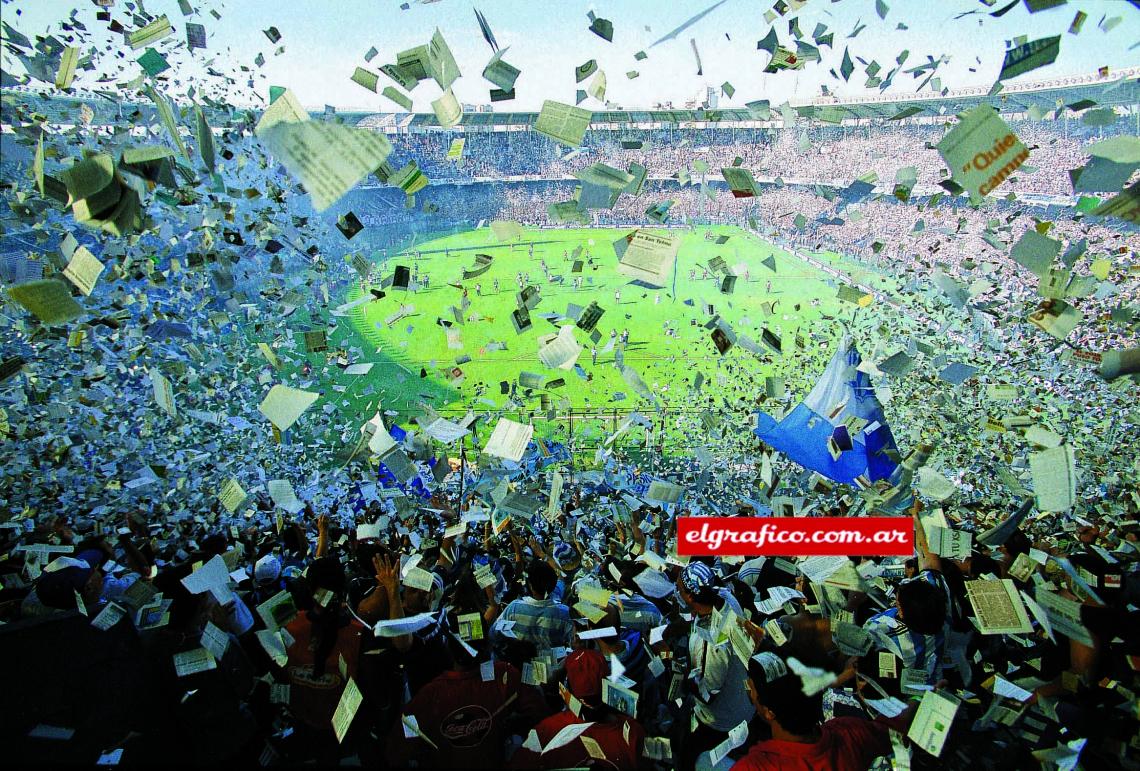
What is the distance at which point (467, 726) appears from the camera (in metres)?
1.98

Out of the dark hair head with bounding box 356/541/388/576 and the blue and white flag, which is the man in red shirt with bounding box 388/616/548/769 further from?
the blue and white flag

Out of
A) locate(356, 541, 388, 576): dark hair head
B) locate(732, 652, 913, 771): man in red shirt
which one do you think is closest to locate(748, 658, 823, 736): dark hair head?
locate(732, 652, 913, 771): man in red shirt

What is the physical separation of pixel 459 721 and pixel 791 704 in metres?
1.04

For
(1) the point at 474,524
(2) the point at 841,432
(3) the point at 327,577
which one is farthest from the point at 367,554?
(2) the point at 841,432

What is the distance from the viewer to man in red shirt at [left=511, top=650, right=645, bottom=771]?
191 cm

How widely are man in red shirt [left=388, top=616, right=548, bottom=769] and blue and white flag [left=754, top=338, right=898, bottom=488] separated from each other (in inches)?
109

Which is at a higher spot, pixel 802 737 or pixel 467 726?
pixel 802 737

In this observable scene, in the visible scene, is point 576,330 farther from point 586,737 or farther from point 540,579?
point 586,737

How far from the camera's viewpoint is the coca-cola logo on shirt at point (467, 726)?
6.46 feet

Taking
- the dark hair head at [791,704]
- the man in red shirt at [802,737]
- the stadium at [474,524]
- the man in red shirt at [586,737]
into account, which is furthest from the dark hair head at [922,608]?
the man in red shirt at [586,737]

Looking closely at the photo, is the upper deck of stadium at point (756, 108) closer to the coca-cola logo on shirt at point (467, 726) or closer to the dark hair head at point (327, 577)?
the dark hair head at point (327, 577)

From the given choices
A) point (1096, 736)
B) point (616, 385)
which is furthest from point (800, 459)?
point (616, 385)

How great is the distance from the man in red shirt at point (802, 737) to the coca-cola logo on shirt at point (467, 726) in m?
0.80

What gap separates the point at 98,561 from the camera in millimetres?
2791
